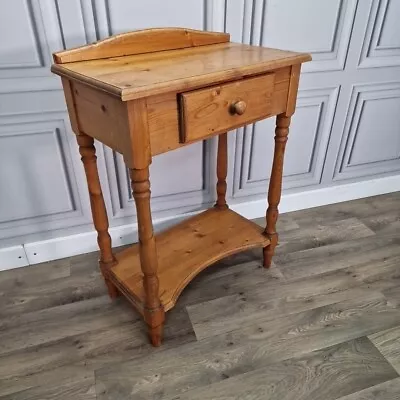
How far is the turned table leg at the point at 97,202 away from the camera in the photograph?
993mm

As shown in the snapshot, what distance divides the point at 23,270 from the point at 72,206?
0.34m

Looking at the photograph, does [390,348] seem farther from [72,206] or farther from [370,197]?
[72,206]

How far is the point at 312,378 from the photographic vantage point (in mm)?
1043

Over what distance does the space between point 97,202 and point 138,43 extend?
18.9 inches

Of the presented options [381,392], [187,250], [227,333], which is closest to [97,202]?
[187,250]

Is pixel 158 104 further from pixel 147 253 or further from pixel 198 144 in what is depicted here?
pixel 198 144

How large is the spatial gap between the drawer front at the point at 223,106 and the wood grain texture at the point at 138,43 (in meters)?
0.29

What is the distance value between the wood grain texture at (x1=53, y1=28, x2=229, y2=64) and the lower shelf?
682 millimetres

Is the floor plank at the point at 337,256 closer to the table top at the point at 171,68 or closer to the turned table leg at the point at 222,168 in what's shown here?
the turned table leg at the point at 222,168

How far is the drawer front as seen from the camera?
2.69 ft

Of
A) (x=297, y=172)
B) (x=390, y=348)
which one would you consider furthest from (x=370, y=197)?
(x=390, y=348)

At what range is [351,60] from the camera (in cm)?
152

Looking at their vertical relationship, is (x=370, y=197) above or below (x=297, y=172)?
below

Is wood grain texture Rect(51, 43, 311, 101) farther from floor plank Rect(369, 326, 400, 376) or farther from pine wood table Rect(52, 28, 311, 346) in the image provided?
floor plank Rect(369, 326, 400, 376)
